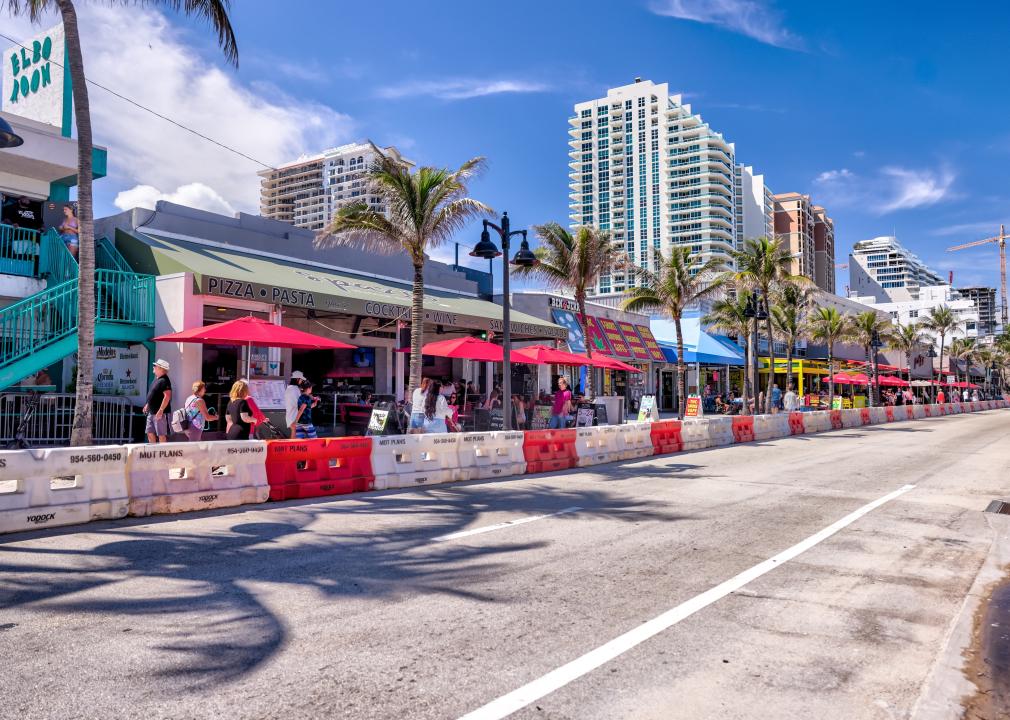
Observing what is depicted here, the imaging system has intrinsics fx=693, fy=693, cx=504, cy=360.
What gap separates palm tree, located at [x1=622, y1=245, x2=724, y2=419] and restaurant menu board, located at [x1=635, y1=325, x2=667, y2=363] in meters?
6.99

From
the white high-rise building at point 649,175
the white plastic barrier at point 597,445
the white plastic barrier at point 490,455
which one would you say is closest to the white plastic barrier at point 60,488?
the white plastic barrier at point 490,455

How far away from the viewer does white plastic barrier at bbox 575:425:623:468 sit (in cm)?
1456

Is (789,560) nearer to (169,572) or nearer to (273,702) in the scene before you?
(273,702)

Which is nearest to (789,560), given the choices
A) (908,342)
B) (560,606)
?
(560,606)

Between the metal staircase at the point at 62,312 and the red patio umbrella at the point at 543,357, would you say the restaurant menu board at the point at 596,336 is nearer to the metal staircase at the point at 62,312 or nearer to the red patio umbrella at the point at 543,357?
the red patio umbrella at the point at 543,357

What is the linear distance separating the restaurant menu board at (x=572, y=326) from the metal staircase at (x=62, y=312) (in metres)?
18.5

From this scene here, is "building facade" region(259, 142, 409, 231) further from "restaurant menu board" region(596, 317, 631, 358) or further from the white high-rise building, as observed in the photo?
"restaurant menu board" region(596, 317, 631, 358)

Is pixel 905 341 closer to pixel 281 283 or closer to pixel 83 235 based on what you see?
pixel 281 283

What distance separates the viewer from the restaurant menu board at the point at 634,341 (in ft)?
118

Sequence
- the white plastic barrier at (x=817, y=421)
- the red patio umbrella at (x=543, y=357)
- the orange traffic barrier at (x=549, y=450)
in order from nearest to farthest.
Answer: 1. the orange traffic barrier at (x=549, y=450)
2. the red patio umbrella at (x=543, y=357)
3. the white plastic barrier at (x=817, y=421)

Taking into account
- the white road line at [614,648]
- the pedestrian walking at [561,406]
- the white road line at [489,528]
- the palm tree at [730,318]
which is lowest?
the white road line at [614,648]

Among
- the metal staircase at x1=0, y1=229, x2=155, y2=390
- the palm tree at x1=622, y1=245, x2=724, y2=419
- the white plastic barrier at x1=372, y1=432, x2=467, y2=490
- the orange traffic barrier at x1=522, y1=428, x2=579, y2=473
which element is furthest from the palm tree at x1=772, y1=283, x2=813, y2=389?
the metal staircase at x1=0, y1=229, x2=155, y2=390

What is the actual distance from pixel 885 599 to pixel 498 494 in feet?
19.3

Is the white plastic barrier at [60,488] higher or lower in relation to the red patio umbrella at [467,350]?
lower
